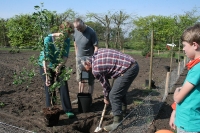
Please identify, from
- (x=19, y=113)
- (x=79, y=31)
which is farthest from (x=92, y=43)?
(x=19, y=113)

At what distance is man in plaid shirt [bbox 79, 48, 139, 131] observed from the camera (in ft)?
11.9

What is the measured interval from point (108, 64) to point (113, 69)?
0.48ft

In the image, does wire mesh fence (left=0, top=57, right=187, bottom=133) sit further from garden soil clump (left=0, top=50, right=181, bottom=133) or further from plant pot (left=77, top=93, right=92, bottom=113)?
plant pot (left=77, top=93, right=92, bottom=113)

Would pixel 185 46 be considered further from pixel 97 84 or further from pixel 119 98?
pixel 97 84

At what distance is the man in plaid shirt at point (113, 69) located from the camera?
A: 3.62 metres

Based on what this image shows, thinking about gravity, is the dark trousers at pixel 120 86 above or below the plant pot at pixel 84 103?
above

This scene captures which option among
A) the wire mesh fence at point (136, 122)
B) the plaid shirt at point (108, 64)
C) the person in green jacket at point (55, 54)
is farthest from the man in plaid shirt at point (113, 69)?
the person in green jacket at point (55, 54)

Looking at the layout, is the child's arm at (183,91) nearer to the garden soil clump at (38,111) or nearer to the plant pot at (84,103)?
the garden soil clump at (38,111)

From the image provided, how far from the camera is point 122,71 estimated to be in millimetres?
3754

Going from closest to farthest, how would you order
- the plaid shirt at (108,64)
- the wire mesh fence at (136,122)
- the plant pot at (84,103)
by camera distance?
the wire mesh fence at (136,122), the plaid shirt at (108,64), the plant pot at (84,103)

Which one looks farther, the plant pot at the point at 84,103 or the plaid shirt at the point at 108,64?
the plant pot at the point at 84,103

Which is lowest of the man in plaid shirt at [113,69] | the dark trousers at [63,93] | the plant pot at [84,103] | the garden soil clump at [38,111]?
the garden soil clump at [38,111]

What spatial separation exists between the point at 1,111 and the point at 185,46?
407 centimetres

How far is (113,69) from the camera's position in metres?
3.73
